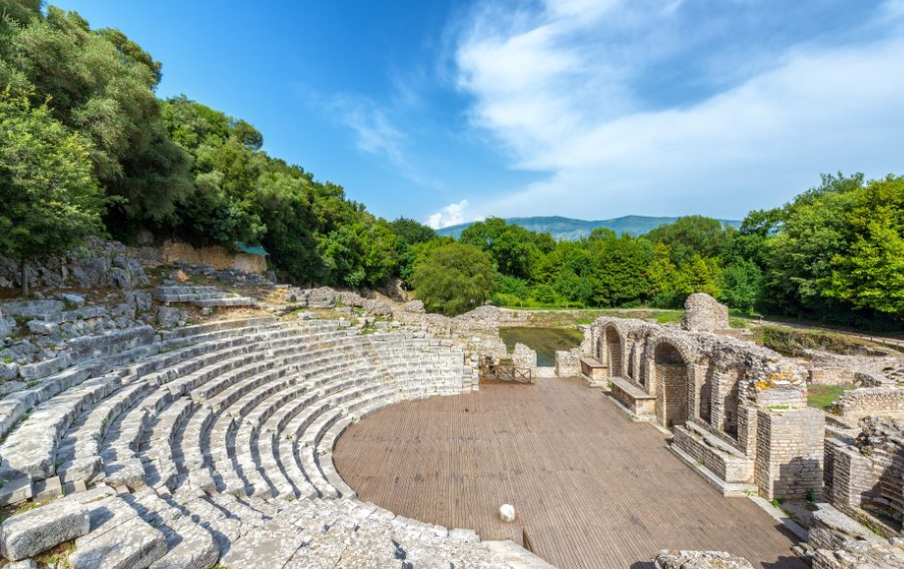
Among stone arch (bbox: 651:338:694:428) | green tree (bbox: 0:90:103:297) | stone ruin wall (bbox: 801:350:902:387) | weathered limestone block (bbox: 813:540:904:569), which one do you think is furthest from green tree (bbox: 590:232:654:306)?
green tree (bbox: 0:90:103:297)

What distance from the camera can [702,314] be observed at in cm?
2147

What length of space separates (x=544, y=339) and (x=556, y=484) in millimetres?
24769

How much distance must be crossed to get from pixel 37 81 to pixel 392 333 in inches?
538

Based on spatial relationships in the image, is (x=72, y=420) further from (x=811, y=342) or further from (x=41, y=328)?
(x=811, y=342)

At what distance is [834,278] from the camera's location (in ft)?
87.9

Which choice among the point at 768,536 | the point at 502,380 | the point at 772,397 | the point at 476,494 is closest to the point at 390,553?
the point at 476,494

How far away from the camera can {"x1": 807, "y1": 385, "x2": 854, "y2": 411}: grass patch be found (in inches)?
506

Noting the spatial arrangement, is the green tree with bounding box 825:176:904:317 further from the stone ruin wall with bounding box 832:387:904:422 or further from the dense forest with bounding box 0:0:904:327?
the stone ruin wall with bounding box 832:387:904:422

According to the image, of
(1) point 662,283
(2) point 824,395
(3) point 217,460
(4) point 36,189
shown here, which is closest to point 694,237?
(1) point 662,283

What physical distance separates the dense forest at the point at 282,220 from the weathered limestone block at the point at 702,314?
11277 millimetres

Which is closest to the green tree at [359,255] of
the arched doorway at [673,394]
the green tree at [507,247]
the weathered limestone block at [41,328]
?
the green tree at [507,247]

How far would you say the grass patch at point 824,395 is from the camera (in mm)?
12852

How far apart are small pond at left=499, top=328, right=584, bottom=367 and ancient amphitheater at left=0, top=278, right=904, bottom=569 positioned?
12.2 metres

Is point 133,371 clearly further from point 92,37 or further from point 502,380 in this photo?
point 92,37
